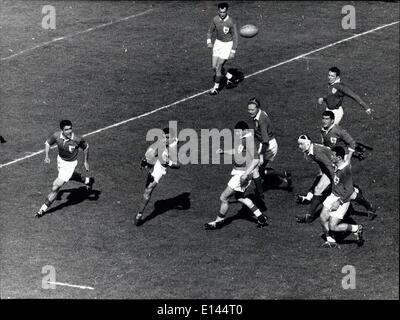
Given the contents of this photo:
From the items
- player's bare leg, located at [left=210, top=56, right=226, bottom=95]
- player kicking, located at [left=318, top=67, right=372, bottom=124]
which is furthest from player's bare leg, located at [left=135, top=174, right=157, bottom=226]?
player's bare leg, located at [left=210, top=56, right=226, bottom=95]

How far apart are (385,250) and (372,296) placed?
1884mm

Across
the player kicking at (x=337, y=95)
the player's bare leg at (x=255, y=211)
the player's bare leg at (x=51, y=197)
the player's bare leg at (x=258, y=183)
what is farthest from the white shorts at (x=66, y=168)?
the player kicking at (x=337, y=95)

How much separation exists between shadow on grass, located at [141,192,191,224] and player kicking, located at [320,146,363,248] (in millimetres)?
3921

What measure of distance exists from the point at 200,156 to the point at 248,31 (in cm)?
758

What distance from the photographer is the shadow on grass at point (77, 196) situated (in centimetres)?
2069

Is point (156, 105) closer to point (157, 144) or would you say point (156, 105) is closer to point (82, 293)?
point (157, 144)

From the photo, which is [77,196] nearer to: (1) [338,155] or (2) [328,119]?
(2) [328,119]

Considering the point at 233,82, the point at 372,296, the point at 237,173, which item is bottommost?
the point at 372,296

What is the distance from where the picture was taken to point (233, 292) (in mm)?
16828

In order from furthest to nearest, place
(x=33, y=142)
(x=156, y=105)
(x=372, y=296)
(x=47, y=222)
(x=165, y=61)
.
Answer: (x=165, y=61) < (x=156, y=105) < (x=33, y=142) < (x=47, y=222) < (x=372, y=296)

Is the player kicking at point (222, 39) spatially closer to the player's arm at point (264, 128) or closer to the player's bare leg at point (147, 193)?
the player's arm at point (264, 128)

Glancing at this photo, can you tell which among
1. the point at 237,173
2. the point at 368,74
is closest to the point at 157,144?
the point at 237,173

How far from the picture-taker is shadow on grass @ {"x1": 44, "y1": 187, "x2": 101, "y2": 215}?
2069cm

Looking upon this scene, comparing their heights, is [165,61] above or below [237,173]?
above
